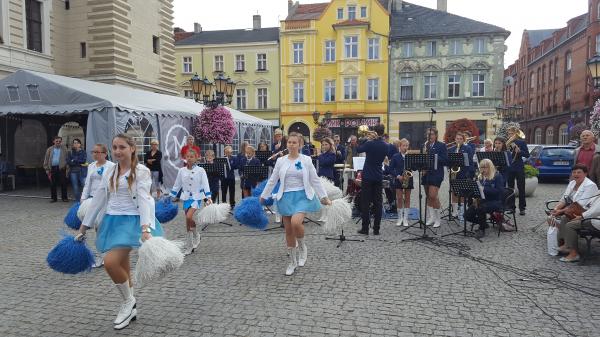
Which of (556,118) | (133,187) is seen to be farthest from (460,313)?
(556,118)

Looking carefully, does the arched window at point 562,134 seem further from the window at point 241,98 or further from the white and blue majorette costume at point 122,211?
the white and blue majorette costume at point 122,211

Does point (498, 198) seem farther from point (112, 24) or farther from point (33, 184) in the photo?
point (112, 24)

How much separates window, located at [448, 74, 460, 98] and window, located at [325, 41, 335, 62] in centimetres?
1036

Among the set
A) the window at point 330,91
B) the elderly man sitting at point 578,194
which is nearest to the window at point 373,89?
the window at point 330,91

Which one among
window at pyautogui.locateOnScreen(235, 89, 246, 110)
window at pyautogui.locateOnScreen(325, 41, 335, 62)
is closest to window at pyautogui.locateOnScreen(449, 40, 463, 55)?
window at pyautogui.locateOnScreen(325, 41, 335, 62)

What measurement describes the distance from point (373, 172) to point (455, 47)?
106ft

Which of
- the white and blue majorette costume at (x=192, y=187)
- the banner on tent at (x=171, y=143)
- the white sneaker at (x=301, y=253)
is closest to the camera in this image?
the white sneaker at (x=301, y=253)

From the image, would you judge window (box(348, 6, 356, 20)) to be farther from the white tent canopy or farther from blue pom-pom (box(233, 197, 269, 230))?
blue pom-pom (box(233, 197, 269, 230))

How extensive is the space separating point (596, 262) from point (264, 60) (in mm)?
36493

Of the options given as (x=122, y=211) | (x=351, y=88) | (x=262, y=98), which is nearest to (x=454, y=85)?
(x=351, y=88)

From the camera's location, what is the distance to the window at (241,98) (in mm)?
41219

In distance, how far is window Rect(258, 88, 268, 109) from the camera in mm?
40656

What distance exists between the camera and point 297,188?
606 centimetres

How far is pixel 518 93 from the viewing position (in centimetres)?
6238
